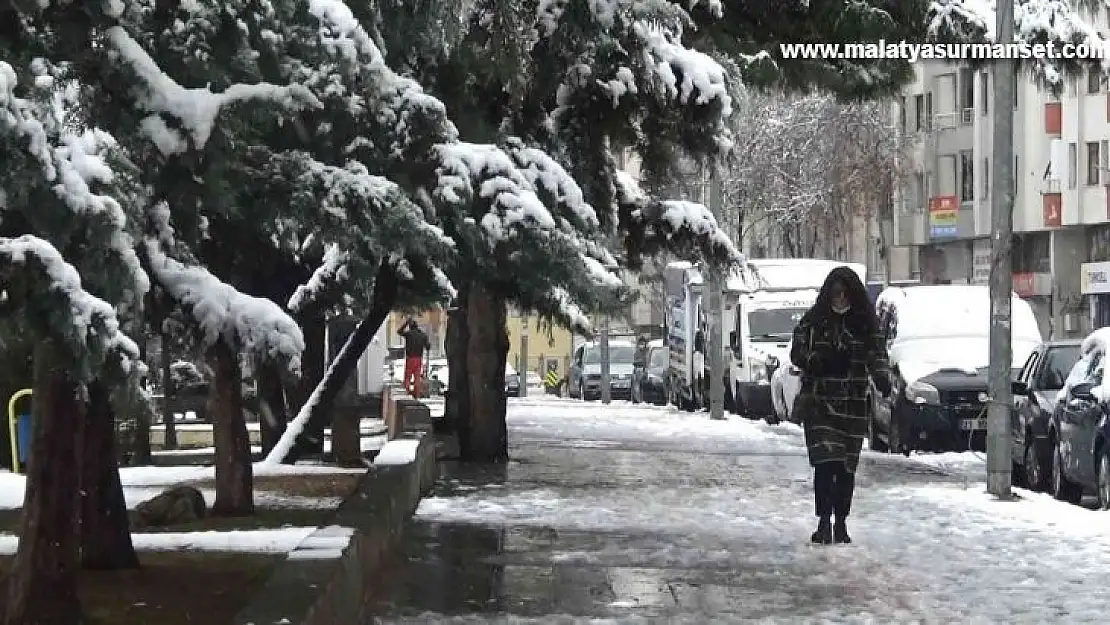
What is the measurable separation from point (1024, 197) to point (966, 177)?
6643mm

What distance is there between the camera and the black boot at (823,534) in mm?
13922

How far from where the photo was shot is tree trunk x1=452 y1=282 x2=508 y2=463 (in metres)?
22.6

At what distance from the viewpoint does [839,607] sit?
424 inches

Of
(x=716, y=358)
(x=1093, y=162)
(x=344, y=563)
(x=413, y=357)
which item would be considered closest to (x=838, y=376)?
(x=344, y=563)

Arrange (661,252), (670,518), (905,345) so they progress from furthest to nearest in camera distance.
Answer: (905,345) → (661,252) → (670,518)

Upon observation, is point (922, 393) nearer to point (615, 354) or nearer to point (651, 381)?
point (651, 381)

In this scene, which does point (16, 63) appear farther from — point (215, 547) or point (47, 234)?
point (215, 547)

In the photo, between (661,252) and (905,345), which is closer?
(661,252)

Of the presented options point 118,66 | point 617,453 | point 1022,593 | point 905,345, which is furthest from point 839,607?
point 905,345

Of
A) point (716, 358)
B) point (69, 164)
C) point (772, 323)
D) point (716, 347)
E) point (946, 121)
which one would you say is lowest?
point (716, 358)

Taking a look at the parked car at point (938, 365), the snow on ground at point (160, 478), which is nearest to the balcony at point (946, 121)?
the parked car at point (938, 365)

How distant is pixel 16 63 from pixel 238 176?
1.40 m

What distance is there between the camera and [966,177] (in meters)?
70.2

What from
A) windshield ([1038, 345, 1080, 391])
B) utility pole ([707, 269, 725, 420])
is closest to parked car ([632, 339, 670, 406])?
utility pole ([707, 269, 725, 420])
